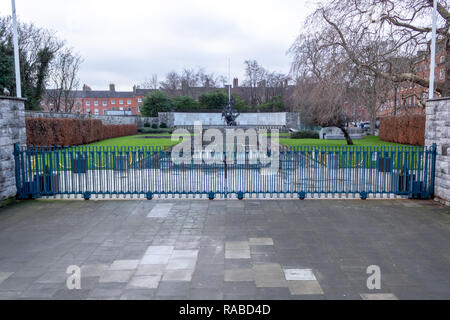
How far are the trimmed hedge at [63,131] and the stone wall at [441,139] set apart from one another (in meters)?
22.0

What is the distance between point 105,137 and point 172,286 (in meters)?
33.6

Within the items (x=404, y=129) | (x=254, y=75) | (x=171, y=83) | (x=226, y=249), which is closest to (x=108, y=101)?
(x=171, y=83)

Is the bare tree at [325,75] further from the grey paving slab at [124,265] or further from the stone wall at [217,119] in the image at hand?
the stone wall at [217,119]

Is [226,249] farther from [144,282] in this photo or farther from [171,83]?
[171,83]

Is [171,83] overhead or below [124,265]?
overhead

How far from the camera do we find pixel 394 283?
4.86 meters

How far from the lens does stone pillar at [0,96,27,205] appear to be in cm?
945

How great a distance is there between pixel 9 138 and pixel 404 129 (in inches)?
1209

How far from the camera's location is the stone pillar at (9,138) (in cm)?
945

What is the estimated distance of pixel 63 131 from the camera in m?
25.4

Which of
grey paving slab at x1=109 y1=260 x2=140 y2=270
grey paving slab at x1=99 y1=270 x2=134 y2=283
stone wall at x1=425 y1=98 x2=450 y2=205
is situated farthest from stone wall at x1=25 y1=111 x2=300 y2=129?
grey paving slab at x1=99 y1=270 x2=134 y2=283

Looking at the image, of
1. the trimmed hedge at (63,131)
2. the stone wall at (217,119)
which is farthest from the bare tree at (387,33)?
the stone wall at (217,119)

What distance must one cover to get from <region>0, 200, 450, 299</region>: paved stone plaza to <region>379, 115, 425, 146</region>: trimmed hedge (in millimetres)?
21604
